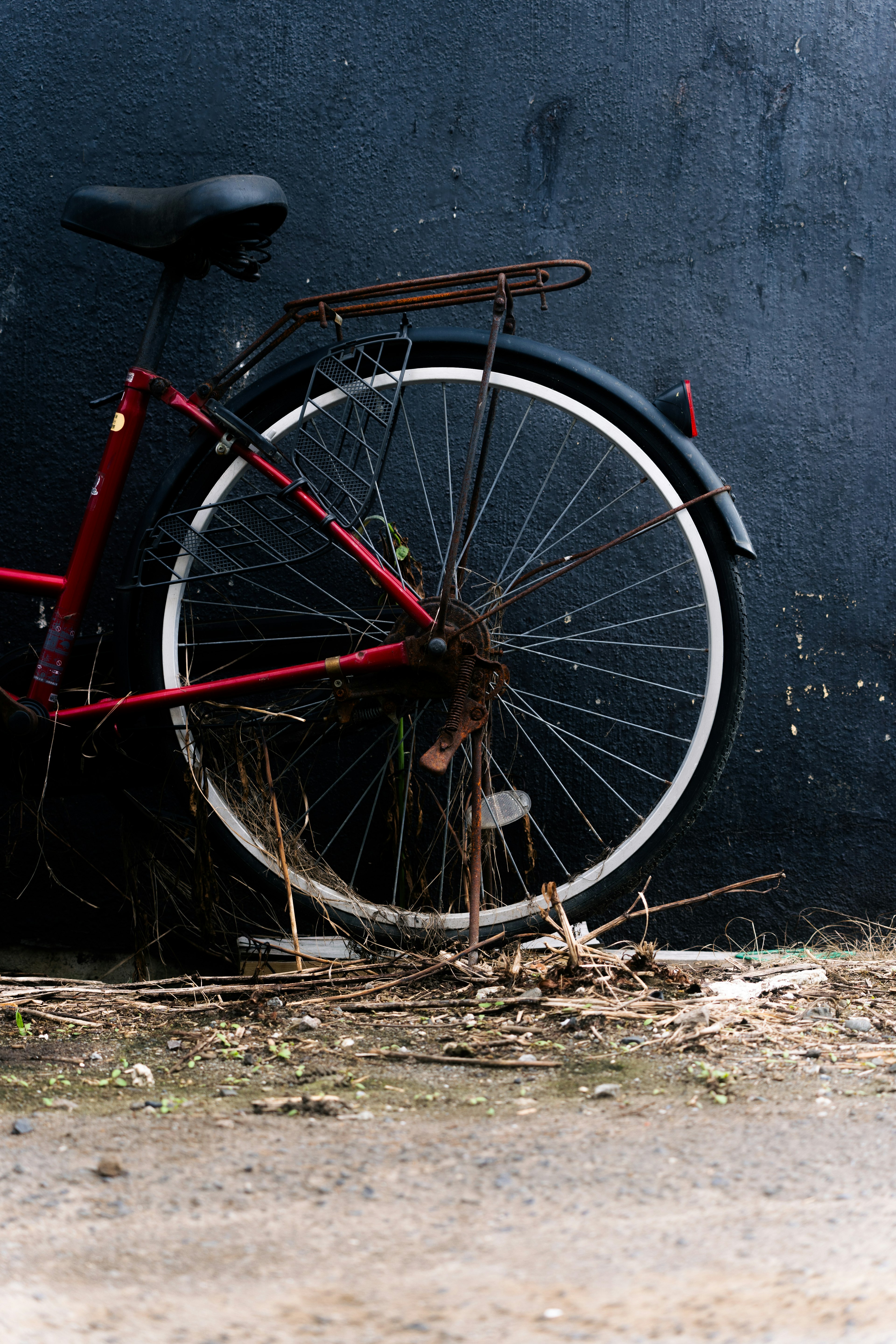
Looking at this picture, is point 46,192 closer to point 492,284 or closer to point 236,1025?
point 492,284

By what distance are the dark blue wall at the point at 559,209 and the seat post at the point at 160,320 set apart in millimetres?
399

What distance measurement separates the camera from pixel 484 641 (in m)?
1.86

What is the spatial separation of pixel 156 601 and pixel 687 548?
125 centimetres

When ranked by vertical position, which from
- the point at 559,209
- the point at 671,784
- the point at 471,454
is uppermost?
the point at 559,209

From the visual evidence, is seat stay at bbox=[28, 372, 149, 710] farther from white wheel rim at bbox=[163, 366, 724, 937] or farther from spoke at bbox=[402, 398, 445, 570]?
spoke at bbox=[402, 398, 445, 570]

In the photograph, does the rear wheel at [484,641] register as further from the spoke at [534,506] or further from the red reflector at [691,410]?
the red reflector at [691,410]

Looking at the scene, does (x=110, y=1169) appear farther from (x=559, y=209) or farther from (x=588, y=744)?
(x=559, y=209)

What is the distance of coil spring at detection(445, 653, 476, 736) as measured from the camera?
72.0 inches

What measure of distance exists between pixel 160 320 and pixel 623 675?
129 cm

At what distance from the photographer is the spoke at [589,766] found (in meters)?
2.18

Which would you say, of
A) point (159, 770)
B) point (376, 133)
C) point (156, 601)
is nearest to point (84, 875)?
point (159, 770)

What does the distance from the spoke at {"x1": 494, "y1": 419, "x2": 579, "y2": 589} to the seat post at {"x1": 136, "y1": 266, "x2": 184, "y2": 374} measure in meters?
0.86

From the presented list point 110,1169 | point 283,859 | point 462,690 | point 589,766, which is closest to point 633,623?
point 589,766

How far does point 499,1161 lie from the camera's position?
3.76 ft
